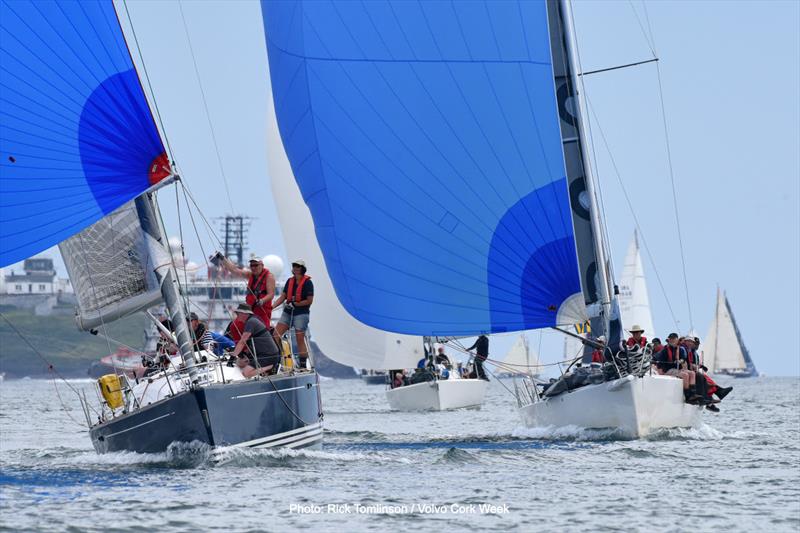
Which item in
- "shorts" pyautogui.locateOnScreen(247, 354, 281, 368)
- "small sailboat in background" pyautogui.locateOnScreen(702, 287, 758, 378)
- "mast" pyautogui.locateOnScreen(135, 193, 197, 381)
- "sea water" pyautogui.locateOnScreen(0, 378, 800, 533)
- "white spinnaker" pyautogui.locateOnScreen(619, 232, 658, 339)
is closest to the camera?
"sea water" pyautogui.locateOnScreen(0, 378, 800, 533)

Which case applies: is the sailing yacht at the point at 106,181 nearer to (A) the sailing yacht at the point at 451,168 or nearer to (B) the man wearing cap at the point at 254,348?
(B) the man wearing cap at the point at 254,348

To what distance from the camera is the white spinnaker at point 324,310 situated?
104 ft

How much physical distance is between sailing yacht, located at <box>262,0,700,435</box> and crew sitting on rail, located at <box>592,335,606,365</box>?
0.37ft

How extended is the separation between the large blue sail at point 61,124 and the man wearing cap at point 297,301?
108 inches

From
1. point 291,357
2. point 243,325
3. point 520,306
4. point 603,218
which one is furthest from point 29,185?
point 603,218

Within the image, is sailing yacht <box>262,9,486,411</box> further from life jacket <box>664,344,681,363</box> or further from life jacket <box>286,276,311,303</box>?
life jacket <box>286,276,311,303</box>

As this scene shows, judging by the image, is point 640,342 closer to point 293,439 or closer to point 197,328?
point 293,439

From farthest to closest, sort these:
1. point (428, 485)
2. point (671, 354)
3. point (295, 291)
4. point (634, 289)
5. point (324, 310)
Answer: point (634, 289) < point (324, 310) < point (671, 354) < point (295, 291) < point (428, 485)

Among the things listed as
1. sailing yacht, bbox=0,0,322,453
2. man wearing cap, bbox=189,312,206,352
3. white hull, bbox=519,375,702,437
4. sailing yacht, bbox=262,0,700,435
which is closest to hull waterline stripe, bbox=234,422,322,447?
sailing yacht, bbox=0,0,322,453

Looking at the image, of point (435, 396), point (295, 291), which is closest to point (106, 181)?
point (295, 291)

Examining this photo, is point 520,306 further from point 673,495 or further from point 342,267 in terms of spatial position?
point 673,495

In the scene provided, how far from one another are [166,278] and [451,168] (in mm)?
4502

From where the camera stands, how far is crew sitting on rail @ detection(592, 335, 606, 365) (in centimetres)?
1645

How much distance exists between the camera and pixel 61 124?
40.1 feet
